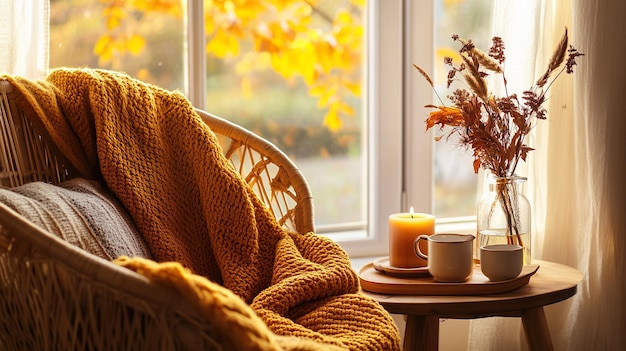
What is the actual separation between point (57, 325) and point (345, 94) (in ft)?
4.48

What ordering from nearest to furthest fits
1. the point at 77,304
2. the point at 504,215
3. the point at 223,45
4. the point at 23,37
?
the point at 77,304 < the point at 23,37 < the point at 504,215 < the point at 223,45

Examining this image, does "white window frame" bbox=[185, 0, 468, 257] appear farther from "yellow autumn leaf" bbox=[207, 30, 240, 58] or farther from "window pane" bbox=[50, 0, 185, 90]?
"window pane" bbox=[50, 0, 185, 90]

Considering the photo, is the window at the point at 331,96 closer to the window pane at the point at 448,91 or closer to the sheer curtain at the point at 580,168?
the window pane at the point at 448,91

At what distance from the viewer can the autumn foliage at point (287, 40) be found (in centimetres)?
211

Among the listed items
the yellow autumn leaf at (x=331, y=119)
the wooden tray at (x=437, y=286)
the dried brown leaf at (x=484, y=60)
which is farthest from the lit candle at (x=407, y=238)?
the yellow autumn leaf at (x=331, y=119)

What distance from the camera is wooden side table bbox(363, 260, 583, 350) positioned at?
166cm

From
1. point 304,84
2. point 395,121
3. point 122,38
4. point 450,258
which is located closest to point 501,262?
point 450,258

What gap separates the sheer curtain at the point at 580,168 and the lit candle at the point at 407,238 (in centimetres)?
47

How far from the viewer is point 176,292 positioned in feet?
3.33

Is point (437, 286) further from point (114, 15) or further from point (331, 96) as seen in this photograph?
point (114, 15)

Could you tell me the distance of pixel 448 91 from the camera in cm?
239

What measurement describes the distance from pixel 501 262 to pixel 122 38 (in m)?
1.02

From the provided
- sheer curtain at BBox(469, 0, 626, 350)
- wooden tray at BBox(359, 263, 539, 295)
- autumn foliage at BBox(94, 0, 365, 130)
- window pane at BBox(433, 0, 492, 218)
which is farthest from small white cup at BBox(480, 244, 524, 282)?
autumn foliage at BBox(94, 0, 365, 130)

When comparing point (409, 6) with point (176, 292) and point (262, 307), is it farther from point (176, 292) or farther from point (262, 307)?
point (176, 292)
